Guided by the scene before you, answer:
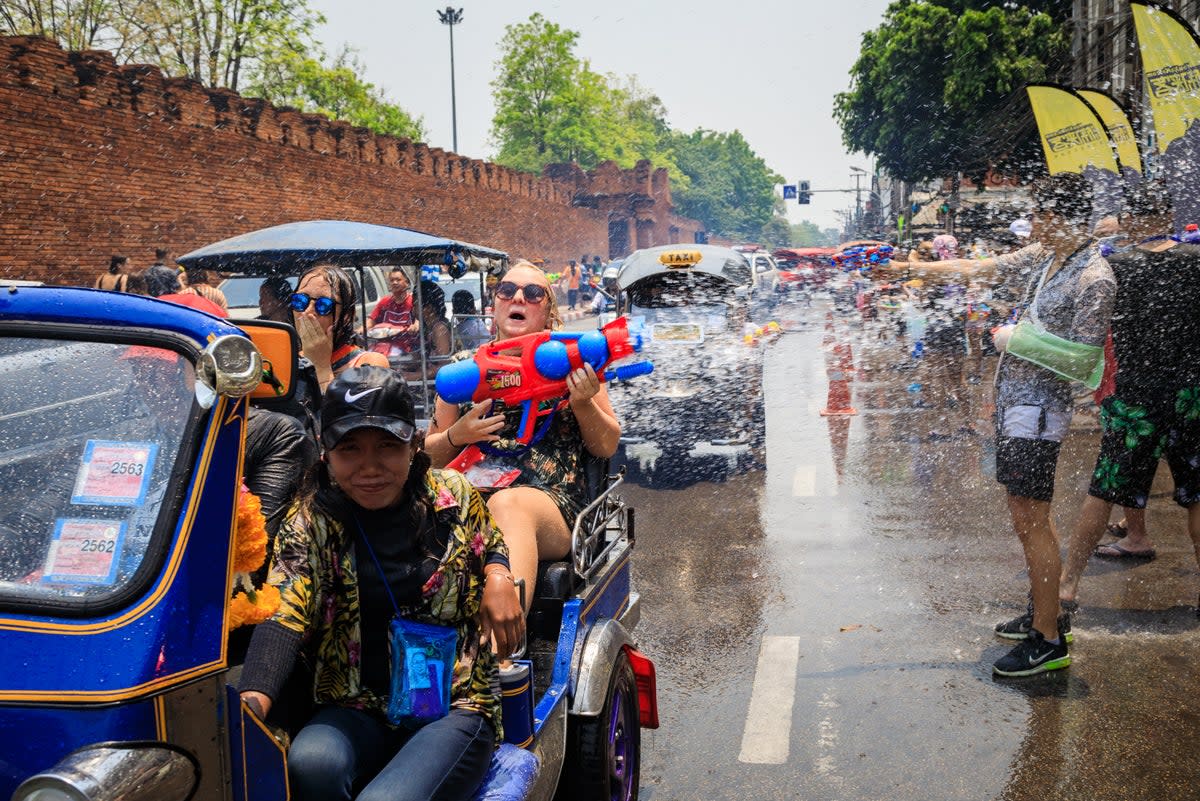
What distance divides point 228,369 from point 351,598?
834 millimetres

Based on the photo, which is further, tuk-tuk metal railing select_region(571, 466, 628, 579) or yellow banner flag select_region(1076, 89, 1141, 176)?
yellow banner flag select_region(1076, 89, 1141, 176)

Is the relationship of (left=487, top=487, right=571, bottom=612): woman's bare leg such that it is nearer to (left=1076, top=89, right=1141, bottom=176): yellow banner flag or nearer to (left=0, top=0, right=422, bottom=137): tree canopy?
(left=1076, top=89, right=1141, bottom=176): yellow banner flag

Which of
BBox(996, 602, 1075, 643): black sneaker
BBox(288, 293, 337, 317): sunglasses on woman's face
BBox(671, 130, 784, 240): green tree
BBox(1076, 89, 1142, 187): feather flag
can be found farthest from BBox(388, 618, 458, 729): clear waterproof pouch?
BBox(671, 130, 784, 240): green tree

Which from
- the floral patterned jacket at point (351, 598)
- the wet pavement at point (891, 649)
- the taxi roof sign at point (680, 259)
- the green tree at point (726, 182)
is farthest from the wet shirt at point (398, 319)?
the green tree at point (726, 182)

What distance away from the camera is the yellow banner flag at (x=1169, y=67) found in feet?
20.0

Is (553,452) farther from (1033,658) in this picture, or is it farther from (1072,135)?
(1072,135)

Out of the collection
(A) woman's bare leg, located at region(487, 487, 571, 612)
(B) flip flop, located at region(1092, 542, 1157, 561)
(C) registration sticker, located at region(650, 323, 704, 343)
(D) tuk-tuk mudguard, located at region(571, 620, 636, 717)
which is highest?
(C) registration sticker, located at region(650, 323, 704, 343)

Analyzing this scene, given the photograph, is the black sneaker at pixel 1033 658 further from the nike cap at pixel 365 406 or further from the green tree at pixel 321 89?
the green tree at pixel 321 89

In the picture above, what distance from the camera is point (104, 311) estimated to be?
188 centimetres

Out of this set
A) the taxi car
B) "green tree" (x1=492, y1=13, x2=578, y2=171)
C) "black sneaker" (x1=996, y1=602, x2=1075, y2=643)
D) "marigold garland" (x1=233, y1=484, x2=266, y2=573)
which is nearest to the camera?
"marigold garland" (x1=233, y1=484, x2=266, y2=573)

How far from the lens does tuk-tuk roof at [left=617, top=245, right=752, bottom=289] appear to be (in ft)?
35.9

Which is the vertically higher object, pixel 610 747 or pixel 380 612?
pixel 380 612

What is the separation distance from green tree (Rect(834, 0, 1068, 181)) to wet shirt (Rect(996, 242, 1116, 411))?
65.7 ft

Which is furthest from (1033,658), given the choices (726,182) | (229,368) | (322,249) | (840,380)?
(726,182)
